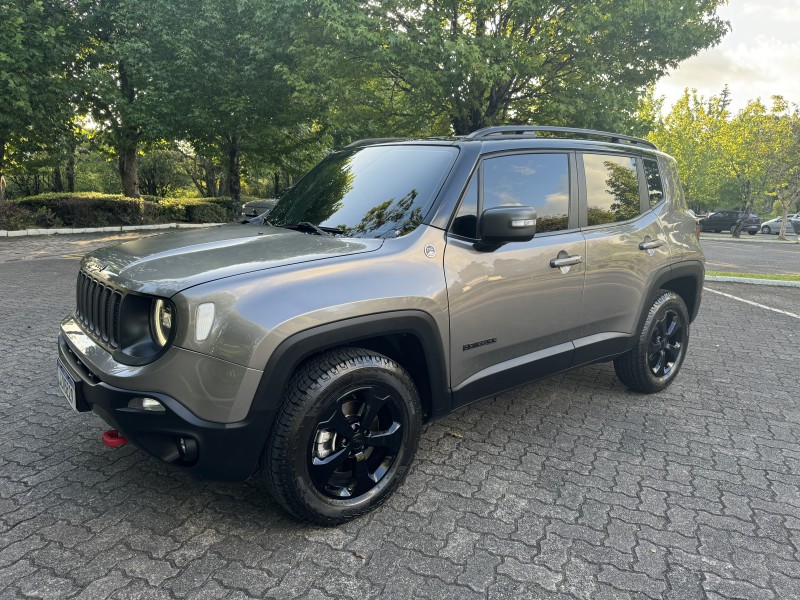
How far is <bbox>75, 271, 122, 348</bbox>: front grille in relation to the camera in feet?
8.17

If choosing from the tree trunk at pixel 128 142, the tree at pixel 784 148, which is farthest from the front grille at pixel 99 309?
the tree at pixel 784 148

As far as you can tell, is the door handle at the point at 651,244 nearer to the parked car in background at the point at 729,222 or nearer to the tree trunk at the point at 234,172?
the tree trunk at the point at 234,172

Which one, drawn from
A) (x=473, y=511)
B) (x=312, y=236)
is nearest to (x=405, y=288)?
(x=312, y=236)

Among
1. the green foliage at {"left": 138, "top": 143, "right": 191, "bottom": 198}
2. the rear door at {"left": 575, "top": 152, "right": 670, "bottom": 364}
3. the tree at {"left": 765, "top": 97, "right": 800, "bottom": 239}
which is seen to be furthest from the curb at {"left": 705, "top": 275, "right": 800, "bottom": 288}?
the green foliage at {"left": 138, "top": 143, "right": 191, "bottom": 198}

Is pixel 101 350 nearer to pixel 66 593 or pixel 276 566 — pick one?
pixel 66 593

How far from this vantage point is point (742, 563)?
96.0 inches

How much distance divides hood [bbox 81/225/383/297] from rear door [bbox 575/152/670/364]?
1.64 meters

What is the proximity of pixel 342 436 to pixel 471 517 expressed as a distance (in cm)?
78

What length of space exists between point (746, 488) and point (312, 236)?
2.79 metres

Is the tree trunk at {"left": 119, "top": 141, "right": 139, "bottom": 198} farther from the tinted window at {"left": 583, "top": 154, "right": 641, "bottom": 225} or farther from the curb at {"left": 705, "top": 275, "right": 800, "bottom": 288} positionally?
the tinted window at {"left": 583, "top": 154, "right": 641, "bottom": 225}

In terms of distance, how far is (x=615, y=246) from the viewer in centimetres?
373

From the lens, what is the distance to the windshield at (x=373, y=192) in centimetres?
296

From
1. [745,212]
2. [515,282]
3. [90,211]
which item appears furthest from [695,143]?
[515,282]

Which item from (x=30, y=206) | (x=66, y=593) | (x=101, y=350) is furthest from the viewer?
(x=30, y=206)
